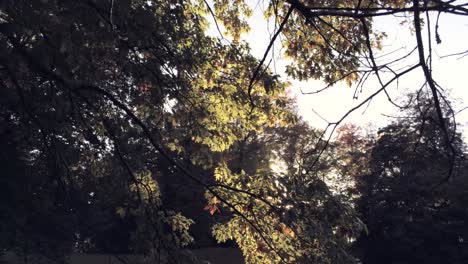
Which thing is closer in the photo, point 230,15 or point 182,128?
point 182,128

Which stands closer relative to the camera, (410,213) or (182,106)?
(182,106)

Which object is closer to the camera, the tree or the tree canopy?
the tree canopy

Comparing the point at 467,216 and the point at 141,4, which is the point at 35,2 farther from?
the point at 467,216

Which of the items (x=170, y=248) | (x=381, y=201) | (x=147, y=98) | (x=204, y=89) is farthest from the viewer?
(x=381, y=201)

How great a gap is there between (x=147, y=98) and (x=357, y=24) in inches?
110

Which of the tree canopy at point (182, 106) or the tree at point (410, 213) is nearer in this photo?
Answer: the tree canopy at point (182, 106)

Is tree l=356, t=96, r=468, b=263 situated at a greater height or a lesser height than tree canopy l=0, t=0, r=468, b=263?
greater

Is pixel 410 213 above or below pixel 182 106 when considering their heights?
above

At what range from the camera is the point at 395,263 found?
68.6 feet

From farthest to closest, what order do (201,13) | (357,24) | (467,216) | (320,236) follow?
(467,216) < (201,13) < (357,24) < (320,236)

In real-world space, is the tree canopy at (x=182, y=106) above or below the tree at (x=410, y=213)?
below

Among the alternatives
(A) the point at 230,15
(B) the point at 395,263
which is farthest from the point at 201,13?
(B) the point at 395,263

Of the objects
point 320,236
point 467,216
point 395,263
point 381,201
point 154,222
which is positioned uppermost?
point 381,201

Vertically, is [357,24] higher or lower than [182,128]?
higher
